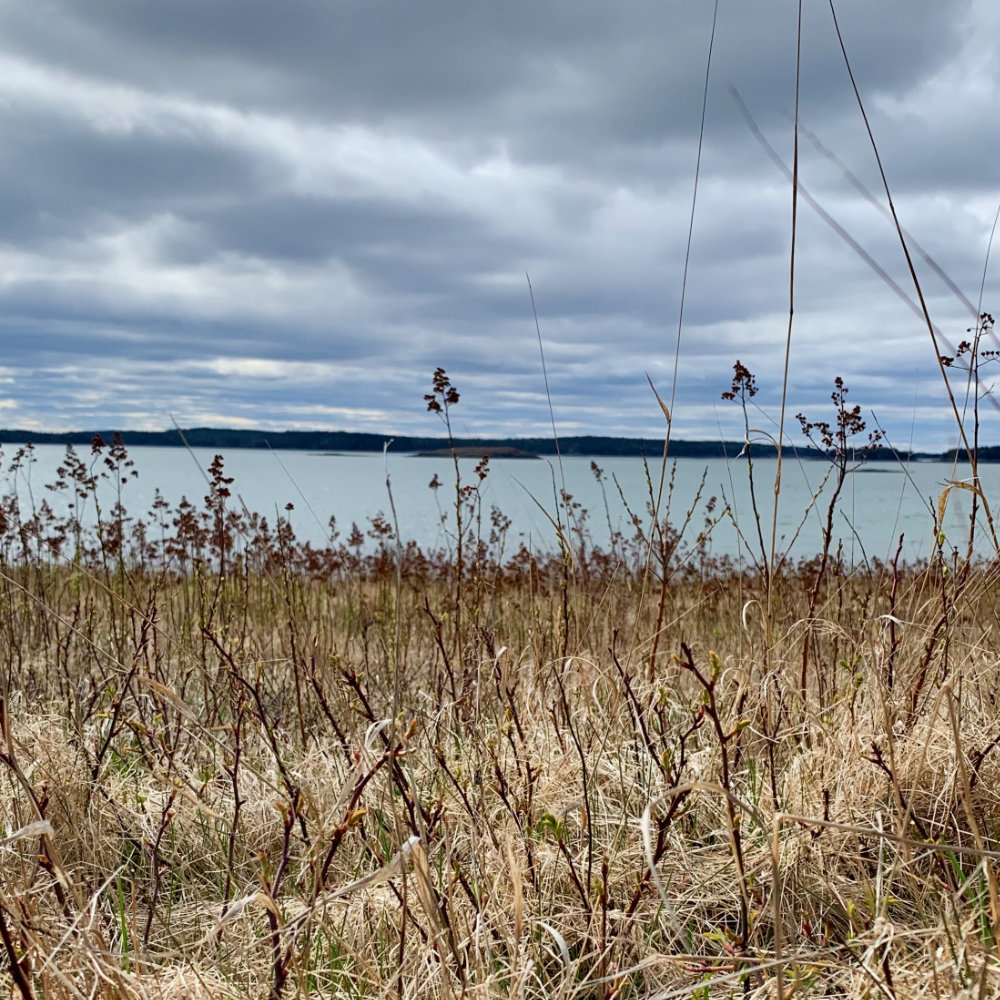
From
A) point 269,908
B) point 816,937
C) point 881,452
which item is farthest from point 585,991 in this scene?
point 881,452

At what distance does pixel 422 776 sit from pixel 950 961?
1.61m

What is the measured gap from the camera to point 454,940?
158 centimetres

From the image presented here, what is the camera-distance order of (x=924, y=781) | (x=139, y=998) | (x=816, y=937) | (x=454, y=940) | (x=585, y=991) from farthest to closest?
(x=924, y=781) < (x=816, y=937) < (x=585, y=991) < (x=454, y=940) < (x=139, y=998)

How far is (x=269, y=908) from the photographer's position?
4.11 feet

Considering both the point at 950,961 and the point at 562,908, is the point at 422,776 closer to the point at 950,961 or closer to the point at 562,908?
the point at 562,908

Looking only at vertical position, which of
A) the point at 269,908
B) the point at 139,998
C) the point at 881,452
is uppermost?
the point at 881,452

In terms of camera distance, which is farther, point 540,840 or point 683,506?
point 683,506

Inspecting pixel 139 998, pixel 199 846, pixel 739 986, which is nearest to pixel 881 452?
pixel 739 986

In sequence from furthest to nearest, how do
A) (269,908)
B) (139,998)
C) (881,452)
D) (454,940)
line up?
(881,452), (454,940), (139,998), (269,908)

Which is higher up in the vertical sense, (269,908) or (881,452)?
(881,452)

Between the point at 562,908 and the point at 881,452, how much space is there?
228 centimetres

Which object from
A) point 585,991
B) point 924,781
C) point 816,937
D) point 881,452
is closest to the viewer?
point 585,991

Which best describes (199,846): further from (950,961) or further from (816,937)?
(950,961)

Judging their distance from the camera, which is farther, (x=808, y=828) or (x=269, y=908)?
(x=808, y=828)
